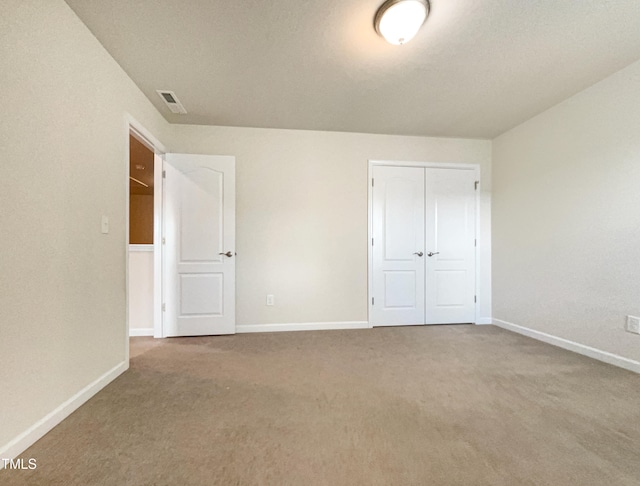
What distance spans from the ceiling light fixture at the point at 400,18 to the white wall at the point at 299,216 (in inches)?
71.9

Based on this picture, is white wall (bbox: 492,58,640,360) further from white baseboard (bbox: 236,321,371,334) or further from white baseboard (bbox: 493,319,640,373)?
white baseboard (bbox: 236,321,371,334)

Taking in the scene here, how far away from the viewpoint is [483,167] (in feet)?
12.6

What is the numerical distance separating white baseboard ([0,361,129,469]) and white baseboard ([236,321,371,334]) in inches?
55.5

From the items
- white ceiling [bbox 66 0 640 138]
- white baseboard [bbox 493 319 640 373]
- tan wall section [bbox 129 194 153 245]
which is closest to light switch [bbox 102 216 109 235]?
white ceiling [bbox 66 0 640 138]

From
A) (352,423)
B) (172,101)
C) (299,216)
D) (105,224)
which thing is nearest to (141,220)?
(172,101)

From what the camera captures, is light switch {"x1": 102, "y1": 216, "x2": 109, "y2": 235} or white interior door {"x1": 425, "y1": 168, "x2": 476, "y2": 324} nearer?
light switch {"x1": 102, "y1": 216, "x2": 109, "y2": 235}

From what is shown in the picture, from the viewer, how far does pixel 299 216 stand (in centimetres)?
352

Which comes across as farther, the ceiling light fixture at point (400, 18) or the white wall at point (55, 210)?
the ceiling light fixture at point (400, 18)

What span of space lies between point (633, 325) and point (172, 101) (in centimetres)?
452

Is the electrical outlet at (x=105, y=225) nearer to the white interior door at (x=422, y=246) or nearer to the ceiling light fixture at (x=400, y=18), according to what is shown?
the ceiling light fixture at (x=400, y=18)

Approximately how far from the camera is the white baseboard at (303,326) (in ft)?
11.1

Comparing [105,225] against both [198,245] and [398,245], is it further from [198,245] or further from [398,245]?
[398,245]

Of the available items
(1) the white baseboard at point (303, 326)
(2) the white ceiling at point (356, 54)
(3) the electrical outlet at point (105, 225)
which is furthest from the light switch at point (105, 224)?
(1) the white baseboard at point (303, 326)

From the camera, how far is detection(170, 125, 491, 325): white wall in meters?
3.42
